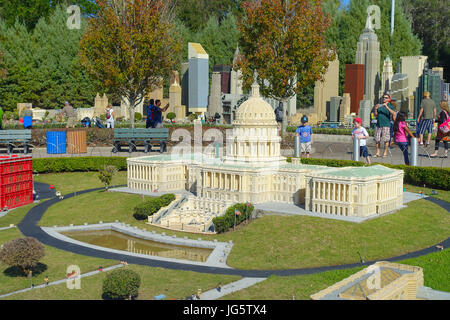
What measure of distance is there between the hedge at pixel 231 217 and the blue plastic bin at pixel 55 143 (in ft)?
98.1

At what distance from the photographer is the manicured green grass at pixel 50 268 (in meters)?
32.9

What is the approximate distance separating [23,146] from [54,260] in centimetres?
3298

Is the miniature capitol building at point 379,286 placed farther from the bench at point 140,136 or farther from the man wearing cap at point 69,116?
the man wearing cap at point 69,116

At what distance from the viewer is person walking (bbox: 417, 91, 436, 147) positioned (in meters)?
57.0

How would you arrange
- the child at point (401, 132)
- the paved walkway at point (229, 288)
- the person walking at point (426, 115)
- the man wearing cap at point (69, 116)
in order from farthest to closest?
1. the man wearing cap at point (69, 116)
2. the person walking at point (426, 115)
3. the child at point (401, 132)
4. the paved walkway at point (229, 288)

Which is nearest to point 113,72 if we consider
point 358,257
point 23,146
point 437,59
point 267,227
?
point 23,146

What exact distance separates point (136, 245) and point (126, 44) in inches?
1411

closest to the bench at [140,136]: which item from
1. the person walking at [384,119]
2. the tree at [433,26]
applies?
the person walking at [384,119]

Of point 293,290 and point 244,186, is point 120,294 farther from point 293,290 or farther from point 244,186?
point 244,186

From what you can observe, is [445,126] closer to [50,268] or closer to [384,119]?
[384,119]

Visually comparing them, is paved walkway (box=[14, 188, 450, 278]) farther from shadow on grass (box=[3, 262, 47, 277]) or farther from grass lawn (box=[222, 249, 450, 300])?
shadow on grass (box=[3, 262, 47, 277])

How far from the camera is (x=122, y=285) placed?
28875 millimetres

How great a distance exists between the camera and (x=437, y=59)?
428ft

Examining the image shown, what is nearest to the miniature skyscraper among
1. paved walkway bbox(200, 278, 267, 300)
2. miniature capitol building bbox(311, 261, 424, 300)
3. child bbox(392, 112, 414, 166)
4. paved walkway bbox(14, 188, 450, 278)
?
child bbox(392, 112, 414, 166)
